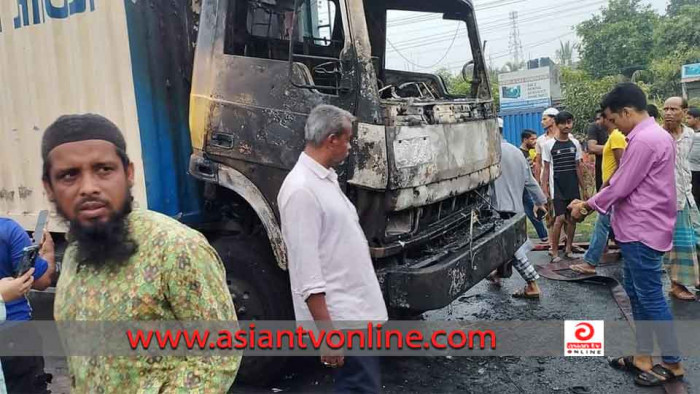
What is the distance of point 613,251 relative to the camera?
626 cm

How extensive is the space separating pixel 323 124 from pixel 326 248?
519mm

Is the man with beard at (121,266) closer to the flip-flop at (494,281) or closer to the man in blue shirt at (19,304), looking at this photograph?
the man in blue shirt at (19,304)

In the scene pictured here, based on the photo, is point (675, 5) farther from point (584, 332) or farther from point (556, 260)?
point (584, 332)

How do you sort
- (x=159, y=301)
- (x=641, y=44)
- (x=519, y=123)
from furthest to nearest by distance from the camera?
(x=641, y=44)
(x=519, y=123)
(x=159, y=301)

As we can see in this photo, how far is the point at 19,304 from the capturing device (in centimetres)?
259

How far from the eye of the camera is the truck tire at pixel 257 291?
11.0 ft

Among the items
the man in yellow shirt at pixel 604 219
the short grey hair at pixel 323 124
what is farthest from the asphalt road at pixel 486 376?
the short grey hair at pixel 323 124

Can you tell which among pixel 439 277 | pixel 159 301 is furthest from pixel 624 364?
pixel 159 301

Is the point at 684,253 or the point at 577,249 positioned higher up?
the point at 684,253

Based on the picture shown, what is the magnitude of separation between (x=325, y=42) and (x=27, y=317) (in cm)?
274

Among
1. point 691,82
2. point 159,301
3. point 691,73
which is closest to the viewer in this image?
point 159,301

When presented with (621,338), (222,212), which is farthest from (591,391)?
(222,212)

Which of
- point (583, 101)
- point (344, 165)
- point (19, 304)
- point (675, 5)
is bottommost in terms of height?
point (19, 304)

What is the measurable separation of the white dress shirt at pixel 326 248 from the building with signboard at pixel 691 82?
22256 millimetres
